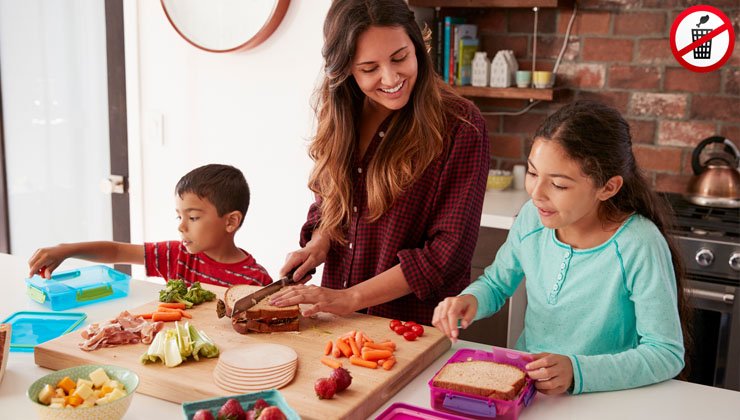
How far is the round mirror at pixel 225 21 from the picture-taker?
2.93m

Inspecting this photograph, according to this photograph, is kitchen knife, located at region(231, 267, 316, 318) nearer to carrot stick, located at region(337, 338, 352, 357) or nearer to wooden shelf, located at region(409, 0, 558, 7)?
carrot stick, located at region(337, 338, 352, 357)

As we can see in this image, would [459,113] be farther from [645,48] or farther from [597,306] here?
[645,48]

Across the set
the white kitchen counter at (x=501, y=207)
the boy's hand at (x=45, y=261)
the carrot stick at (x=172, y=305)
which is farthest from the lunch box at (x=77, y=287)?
the white kitchen counter at (x=501, y=207)

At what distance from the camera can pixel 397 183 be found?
1.86m

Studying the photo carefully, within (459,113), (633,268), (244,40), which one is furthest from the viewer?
(244,40)

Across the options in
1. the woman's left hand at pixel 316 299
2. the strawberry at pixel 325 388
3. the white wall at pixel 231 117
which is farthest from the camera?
the white wall at pixel 231 117

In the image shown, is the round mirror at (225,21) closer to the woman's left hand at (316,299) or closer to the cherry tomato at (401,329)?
the woman's left hand at (316,299)

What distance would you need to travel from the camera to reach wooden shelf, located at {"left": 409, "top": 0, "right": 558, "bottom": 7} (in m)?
2.92

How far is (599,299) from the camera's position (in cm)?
159

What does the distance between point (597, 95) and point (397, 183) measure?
5.33 feet

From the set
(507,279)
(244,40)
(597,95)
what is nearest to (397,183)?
(507,279)

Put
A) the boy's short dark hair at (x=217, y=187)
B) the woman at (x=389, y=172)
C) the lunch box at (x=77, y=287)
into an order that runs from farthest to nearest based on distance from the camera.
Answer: the boy's short dark hair at (x=217, y=187) < the lunch box at (x=77, y=287) < the woman at (x=389, y=172)

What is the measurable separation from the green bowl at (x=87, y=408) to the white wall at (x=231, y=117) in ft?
5.81

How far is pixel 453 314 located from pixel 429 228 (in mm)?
402
